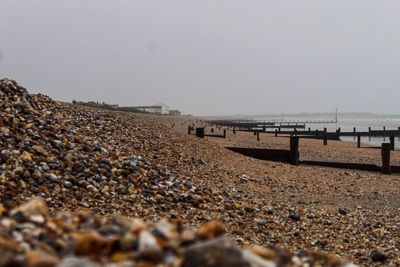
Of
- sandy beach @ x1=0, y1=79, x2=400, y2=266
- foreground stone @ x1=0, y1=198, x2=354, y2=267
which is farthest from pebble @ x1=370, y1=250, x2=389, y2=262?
foreground stone @ x1=0, y1=198, x2=354, y2=267

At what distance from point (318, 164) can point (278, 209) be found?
37.7 ft

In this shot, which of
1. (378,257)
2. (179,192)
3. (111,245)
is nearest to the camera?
(111,245)

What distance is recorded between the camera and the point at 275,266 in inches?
132

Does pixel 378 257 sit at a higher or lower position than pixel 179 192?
lower

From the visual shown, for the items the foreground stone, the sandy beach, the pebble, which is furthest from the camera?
the sandy beach

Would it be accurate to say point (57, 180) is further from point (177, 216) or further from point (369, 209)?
point (369, 209)

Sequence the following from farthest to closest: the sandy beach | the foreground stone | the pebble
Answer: the sandy beach < the pebble < the foreground stone

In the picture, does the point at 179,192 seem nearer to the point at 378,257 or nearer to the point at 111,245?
the point at 378,257

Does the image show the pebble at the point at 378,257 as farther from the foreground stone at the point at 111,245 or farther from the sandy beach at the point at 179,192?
the foreground stone at the point at 111,245

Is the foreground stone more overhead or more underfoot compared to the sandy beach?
more overhead

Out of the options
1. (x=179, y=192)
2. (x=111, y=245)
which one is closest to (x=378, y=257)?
(x=179, y=192)

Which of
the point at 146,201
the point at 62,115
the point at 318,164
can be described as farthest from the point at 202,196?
the point at 318,164

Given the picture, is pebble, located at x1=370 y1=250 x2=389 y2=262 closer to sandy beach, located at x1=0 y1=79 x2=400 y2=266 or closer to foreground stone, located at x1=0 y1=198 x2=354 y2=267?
sandy beach, located at x1=0 y1=79 x2=400 y2=266

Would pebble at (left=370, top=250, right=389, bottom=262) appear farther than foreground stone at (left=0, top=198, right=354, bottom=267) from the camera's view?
Yes
